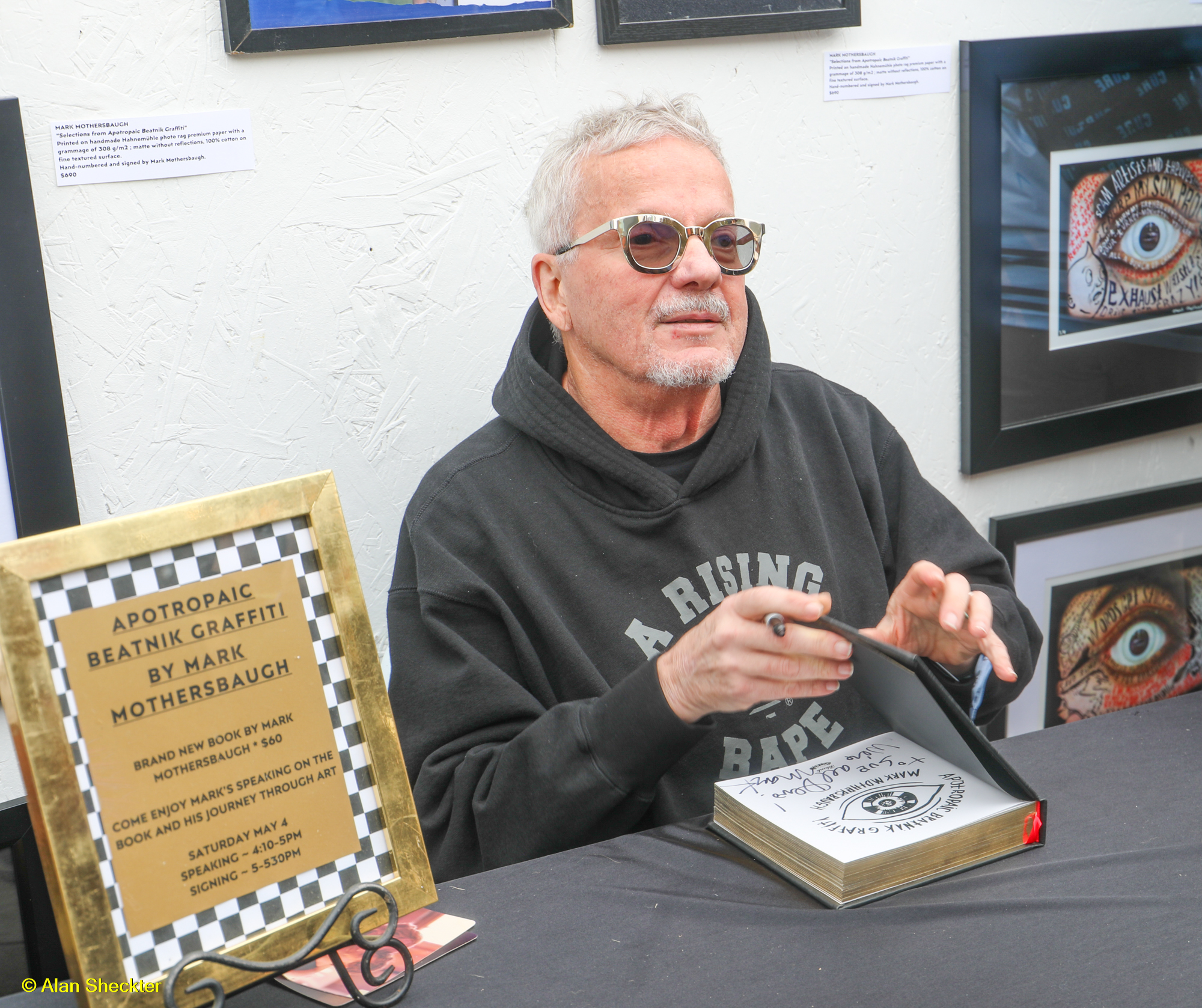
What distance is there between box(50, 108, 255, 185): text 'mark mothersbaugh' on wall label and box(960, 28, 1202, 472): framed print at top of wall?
1.19 meters

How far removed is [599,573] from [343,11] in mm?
768

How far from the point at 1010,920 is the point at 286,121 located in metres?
1.20

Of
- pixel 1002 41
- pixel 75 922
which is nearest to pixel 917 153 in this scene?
pixel 1002 41

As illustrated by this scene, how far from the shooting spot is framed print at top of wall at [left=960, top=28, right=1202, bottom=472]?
1.87 metres

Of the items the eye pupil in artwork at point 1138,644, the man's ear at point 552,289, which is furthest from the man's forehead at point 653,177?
the eye pupil in artwork at point 1138,644

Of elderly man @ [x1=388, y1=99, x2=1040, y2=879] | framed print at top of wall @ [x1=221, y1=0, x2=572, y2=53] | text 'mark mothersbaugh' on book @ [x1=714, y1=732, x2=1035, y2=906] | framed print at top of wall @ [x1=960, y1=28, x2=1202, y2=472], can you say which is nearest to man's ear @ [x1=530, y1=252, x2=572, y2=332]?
elderly man @ [x1=388, y1=99, x2=1040, y2=879]

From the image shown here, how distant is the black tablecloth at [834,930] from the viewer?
766 mm

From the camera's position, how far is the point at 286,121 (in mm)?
1385

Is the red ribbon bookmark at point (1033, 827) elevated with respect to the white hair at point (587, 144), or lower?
lower

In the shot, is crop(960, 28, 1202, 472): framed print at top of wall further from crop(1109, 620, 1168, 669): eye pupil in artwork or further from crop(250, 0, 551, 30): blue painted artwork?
crop(250, 0, 551, 30): blue painted artwork

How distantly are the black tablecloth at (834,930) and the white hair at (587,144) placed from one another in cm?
81

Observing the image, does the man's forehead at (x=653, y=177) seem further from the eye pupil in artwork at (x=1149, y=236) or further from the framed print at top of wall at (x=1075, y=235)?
the eye pupil in artwork at (x=1149, y=236)

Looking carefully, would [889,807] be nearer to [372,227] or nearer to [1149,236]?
[372,227]

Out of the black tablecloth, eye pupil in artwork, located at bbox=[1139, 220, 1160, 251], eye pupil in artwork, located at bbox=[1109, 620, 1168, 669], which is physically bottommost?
eye pupil in artwork, located at bbox=[1109, 620, 1168, 669]
